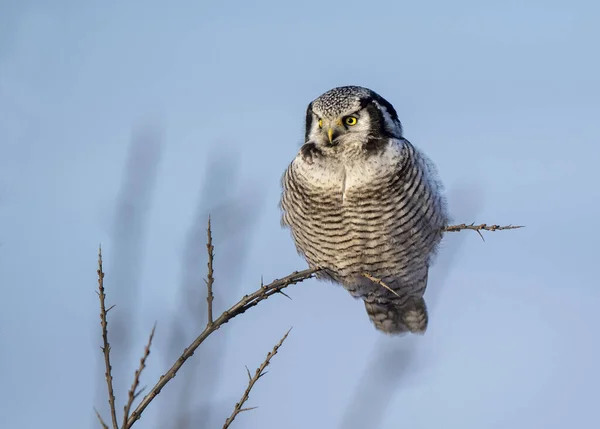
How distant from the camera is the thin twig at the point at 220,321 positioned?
3266 millimetres

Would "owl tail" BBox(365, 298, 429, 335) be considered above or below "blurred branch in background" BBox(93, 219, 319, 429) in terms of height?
below

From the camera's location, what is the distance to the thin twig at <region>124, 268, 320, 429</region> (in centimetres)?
327

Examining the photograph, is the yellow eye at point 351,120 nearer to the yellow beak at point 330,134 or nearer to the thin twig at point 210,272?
the yellow beak at point 330,134

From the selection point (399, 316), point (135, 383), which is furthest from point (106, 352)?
point (399, 316)

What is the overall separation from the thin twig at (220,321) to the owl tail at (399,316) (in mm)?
3888

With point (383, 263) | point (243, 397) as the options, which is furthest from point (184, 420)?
point (383, 263)

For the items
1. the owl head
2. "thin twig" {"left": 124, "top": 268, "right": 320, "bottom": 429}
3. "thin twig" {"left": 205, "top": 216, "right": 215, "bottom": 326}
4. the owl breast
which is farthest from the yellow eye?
"thin twig" {"left": 205, "top": 216, "right": 215, "bottom": 326}

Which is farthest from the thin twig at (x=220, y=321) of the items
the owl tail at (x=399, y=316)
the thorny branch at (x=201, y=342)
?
the owl tail at (x=399, y=316)

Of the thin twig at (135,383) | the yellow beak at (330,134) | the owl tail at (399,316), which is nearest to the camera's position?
the thin twig at (135,383)

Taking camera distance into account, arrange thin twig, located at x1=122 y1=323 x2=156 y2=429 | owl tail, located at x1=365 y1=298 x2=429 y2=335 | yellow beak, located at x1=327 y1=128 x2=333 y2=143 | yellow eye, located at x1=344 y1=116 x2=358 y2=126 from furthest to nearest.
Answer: owl tail, located at x1=365 y1=298 x2=429 y2=335 → yellow eye, located at x1=344 y1=116 x2=358 y2=126 → yellow beak, located at x1=327 y1=128 x2=333 y2=143 → thin twig, located at x1=122 y1=323 x2=156 y2=429

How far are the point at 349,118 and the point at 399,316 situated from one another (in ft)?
8.75

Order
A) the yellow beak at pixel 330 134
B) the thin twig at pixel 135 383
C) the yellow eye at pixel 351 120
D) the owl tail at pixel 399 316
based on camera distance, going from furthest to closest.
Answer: the owl tail at pixel 399 316
the yellow eye at pixel 351 120
the yellow beak at pixel 330 134
the thin twig at pixel 135 383

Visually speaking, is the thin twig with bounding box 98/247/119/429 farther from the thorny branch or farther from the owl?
the owl

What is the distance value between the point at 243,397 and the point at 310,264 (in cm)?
413
